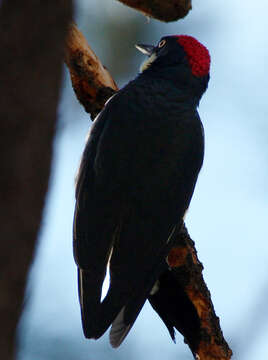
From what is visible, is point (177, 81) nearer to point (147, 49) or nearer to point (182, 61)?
point (182, 61)

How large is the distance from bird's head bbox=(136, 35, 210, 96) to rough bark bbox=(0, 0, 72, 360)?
310cm

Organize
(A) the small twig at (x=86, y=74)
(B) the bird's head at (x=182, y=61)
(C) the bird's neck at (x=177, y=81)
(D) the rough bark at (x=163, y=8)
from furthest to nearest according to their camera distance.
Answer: (B) the bird's head at (x=182, y=61) → (C) the bird's neck at (x=177, y=81) → (A) the small twig at (x=86, y=74) → (D) the rough bark at (x=163, y=8)

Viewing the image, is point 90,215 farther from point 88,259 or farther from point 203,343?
point 203,343

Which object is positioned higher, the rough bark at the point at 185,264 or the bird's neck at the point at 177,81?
the bird's neck at the point at 177,81

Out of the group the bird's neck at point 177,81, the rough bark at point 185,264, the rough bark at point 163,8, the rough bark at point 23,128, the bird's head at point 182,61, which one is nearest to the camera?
the rough bark at point 23,128

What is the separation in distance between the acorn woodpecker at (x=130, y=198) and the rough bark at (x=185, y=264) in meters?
0.12

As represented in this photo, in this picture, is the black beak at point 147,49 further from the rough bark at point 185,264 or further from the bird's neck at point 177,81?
the rough bark at point 185,264

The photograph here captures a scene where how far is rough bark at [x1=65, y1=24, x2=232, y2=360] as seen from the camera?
3.32 m

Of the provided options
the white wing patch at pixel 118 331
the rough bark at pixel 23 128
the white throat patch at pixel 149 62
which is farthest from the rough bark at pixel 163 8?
the rough bark at pixel 23 128

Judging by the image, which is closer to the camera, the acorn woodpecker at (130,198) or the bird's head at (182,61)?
the acorn woodpecker at (130,198)

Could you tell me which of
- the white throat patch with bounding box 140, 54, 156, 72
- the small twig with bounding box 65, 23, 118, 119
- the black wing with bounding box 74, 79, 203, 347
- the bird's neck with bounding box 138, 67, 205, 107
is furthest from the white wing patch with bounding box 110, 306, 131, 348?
the white throat patch with bounding box 140, 54, 156, 72

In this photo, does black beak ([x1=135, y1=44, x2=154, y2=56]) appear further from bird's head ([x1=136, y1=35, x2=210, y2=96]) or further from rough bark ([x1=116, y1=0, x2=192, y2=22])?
rough bark ([x1=116, y1=0, x2=192, y2=22])

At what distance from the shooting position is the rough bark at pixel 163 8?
11.4 ft

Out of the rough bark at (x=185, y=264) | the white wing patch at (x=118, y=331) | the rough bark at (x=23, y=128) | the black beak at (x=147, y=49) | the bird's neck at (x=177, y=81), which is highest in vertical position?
the rough bark at (x=23, y=128)
